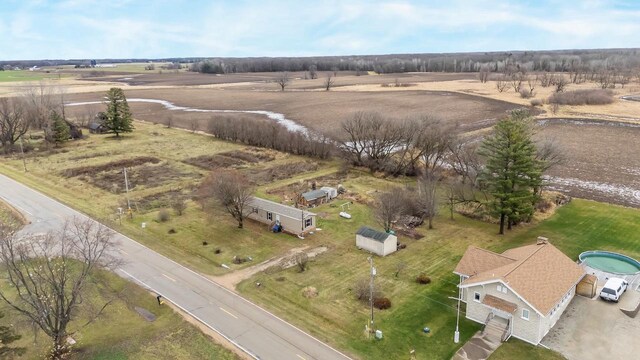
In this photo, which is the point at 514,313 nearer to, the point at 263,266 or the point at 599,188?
the point at 263,266

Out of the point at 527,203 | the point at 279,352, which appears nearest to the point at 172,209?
the point at 279,352

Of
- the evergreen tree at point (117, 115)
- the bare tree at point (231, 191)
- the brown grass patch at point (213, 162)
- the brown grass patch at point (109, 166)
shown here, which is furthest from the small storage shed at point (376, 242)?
the evergreen tree at point (117, 115)

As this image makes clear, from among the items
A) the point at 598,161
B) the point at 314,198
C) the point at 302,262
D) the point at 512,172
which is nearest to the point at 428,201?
the point at 512,172

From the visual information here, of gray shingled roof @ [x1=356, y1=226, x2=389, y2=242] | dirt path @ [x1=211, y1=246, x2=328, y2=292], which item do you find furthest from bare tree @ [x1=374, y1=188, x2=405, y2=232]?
dirt path @ [x1=211, y1=246, x2=328, y2=292]

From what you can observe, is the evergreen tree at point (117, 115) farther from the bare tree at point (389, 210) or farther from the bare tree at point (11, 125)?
the bare tree at point (389, 210)

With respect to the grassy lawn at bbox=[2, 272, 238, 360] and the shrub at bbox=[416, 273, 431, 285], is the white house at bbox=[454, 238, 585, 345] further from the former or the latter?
the grassy lawn at bbox=[2, 272, 238, 360]
